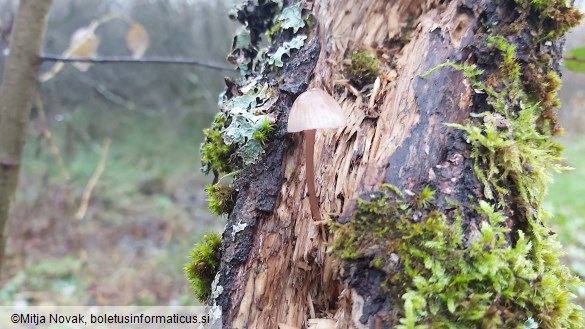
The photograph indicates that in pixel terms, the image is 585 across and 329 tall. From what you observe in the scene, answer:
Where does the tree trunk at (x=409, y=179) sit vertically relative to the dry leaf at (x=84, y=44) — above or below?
below

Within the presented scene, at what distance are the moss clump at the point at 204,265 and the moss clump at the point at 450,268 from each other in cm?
48

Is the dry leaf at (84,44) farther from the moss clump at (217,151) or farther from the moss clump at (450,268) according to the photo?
the moss clump at (450,268)

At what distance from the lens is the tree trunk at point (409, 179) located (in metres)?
A: 1.13

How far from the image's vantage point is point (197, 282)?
1.47 metres

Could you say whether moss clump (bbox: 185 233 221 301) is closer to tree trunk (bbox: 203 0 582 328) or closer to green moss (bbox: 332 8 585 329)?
tree trunk (bbox: 203 0 582 328)

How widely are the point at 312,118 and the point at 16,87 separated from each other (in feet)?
5.95

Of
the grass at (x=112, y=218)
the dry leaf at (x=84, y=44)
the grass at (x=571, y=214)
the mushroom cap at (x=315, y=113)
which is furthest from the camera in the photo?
the grass at (x=112, y=218)

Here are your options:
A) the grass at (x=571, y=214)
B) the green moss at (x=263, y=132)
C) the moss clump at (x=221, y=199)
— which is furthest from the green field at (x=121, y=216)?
the green moss at (x=263, y=132)

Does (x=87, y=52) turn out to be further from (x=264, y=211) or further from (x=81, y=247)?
(x=81, y=247)

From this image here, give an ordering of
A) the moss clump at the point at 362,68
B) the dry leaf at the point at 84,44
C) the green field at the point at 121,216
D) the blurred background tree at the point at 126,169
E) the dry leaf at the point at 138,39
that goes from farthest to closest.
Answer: the blurred background tree at the point at 126,169 → the green field at the point at 121,216 → the dry leaf at the point at 138,39 → the dry leaf at the point at 84,44 → the moss clump at the point at 362,68

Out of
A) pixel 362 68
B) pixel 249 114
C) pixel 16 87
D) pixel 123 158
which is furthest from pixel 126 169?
pixel 362 68

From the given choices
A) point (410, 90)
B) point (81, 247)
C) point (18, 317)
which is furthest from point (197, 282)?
point (81, 247)

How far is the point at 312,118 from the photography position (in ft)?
4.01

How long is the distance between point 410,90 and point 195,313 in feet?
3.96
